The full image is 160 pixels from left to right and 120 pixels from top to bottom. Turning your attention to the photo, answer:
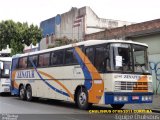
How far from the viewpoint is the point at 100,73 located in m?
15.1

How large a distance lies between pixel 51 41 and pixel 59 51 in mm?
22808

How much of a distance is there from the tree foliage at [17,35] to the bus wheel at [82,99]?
2480cm

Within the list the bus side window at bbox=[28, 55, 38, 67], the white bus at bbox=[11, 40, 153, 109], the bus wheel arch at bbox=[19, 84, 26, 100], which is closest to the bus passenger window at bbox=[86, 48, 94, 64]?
the white bus at bbox=[11, 40, 153, 109]

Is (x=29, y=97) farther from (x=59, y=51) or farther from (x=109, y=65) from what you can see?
(x=109, y=65)

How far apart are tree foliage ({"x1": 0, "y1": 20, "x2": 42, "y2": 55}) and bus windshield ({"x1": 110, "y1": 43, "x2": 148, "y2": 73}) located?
2625cm

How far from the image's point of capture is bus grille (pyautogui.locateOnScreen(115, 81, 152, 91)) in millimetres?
14625

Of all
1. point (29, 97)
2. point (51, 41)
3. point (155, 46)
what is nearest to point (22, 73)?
point (29, 97)

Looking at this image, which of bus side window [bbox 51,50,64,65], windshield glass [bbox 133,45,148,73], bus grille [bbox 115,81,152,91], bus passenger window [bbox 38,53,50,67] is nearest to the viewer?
bus grille [bbox 115,81,152,91]

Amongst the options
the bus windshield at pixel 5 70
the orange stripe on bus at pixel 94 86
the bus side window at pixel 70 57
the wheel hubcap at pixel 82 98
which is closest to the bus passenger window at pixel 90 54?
the orange stripe on bus at pixel 94 86

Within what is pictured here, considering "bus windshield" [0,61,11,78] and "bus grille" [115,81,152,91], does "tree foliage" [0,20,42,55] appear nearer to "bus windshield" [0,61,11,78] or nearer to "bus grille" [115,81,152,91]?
"bus windshield" [0,61,11,78]

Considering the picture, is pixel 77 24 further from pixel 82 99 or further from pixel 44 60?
pixel 82 99

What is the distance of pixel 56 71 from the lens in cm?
1855

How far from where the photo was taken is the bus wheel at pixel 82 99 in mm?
15952

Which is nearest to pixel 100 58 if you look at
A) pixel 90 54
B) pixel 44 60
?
pixel 90 54
